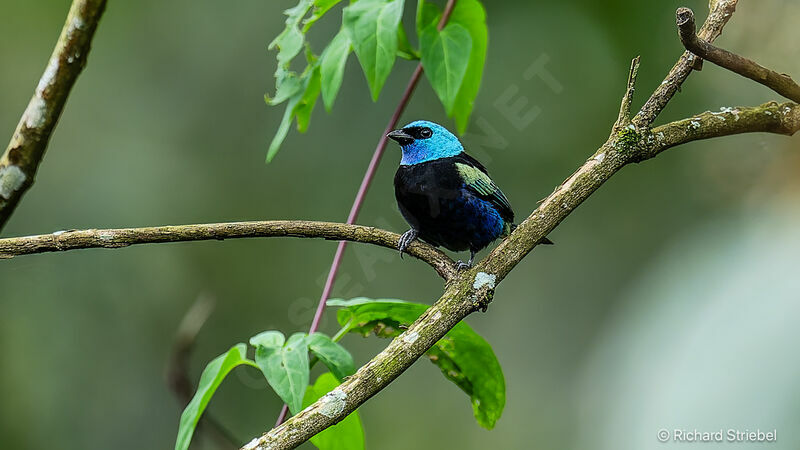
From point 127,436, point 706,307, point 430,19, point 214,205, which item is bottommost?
point 127,436

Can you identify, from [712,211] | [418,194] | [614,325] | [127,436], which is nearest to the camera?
[418,194]

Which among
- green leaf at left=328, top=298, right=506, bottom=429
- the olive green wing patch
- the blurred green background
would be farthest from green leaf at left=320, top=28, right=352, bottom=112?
the blurred green background

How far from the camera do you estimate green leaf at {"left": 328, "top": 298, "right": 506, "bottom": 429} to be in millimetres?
1901

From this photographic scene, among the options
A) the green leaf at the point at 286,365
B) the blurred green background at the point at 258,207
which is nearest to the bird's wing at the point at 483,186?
the green leaf at the point at 286,365

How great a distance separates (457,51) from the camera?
78.7 inches

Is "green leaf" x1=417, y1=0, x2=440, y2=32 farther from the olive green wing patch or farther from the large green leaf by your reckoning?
the olive green wing patch

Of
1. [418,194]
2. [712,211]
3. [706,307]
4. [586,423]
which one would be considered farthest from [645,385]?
[586,423]

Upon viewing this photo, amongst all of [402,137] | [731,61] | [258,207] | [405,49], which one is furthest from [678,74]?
[258,207]

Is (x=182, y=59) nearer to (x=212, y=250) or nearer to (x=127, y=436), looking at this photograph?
(x=212, y=250)

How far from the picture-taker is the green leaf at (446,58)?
6.46 ft

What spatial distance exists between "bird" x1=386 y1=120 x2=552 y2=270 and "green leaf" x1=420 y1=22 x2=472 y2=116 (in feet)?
1.50

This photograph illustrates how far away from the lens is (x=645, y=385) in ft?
8.30

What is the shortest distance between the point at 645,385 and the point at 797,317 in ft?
3.34

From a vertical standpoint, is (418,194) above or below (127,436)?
above
